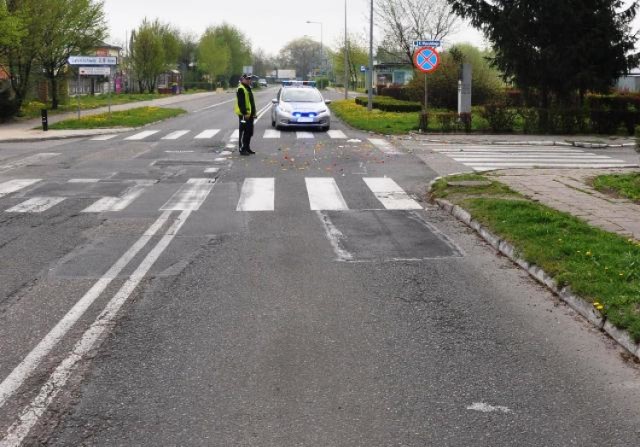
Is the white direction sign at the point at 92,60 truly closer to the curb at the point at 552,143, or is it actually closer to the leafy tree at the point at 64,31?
the leafy tree at the point at 64,31

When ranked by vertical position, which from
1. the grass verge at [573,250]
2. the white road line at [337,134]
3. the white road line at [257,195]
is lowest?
the grass verge at [573,250]

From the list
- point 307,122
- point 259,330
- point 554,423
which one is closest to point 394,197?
point 259,330

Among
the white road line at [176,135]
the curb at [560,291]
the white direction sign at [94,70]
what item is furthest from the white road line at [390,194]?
the white direction sign at [94,70]

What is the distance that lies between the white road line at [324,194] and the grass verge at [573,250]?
68.9 inches

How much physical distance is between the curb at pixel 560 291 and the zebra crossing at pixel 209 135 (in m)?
14.3

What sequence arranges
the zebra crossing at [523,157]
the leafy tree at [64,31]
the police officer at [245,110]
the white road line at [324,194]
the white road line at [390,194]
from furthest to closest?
the leafy tree at [64,31] < the police officer at [245,110] < the zebra crossing at [523,157] < the white road line at [390,194] < the white road line at [324,194]

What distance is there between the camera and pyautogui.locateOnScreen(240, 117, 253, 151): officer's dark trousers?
59.6 feet

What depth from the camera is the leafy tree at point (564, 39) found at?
978 inches

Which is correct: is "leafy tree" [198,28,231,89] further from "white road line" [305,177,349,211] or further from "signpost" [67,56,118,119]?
"white road line" [305,177,349,211]

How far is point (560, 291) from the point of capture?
6.41 m

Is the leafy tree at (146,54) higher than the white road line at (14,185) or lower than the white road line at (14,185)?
Answer: higher

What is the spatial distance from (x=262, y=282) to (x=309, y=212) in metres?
3.91

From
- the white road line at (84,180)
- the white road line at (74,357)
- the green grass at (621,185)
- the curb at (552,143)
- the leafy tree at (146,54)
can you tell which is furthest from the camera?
the leafy tree at (146,54)

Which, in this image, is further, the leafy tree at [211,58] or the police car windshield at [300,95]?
the leafy tree at [211,58]
